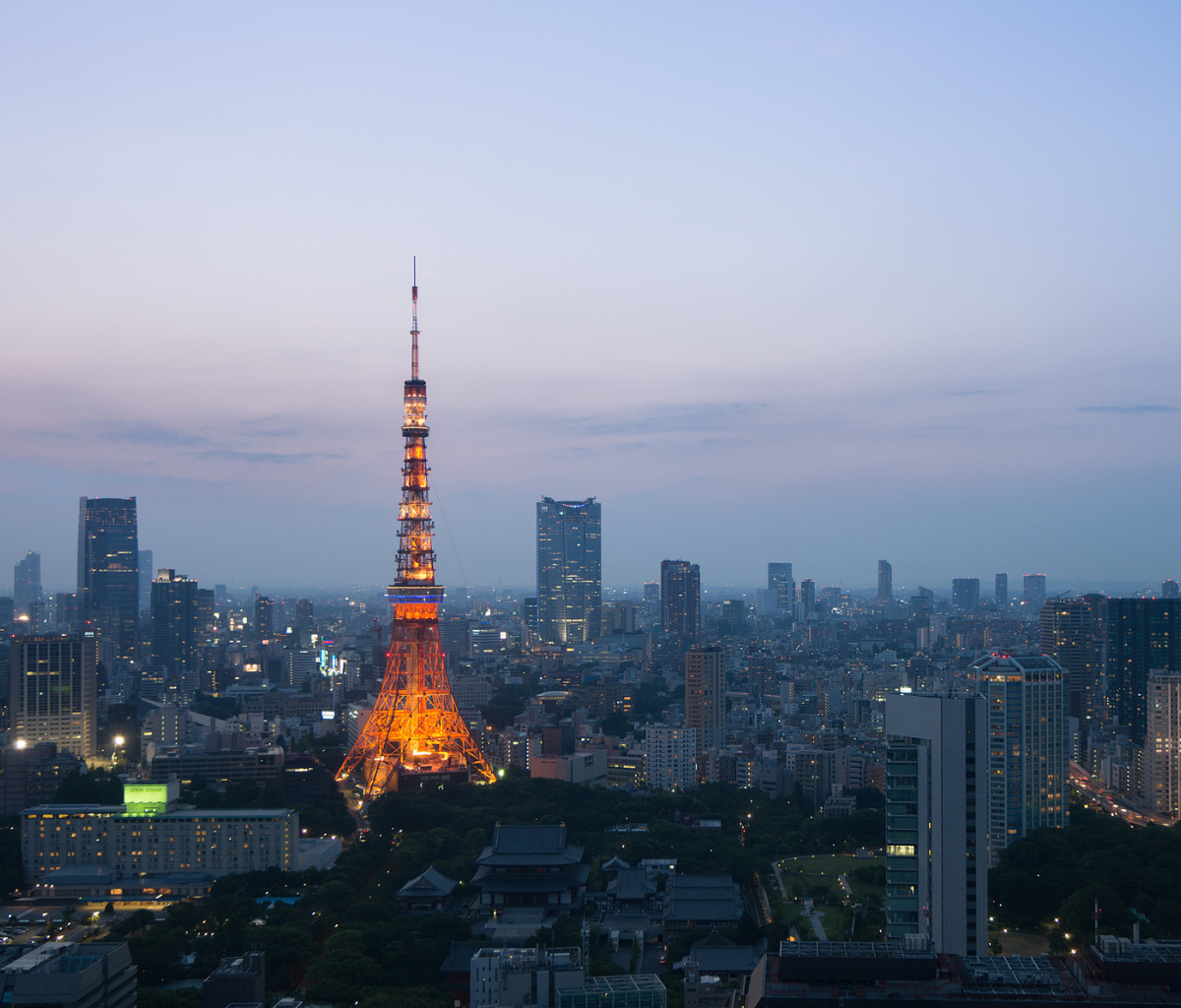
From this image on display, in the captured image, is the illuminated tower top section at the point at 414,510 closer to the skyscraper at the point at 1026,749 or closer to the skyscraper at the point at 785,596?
the skyscraper at the point at 1026,749

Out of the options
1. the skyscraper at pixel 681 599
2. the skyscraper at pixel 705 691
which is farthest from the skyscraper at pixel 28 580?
the skyscraper at pixel 705 691

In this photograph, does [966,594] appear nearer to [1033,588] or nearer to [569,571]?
[1033,588]

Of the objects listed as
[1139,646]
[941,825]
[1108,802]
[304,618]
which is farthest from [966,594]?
[941,825]

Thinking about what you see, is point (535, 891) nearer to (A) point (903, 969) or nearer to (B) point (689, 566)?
(A) point (903, 969)

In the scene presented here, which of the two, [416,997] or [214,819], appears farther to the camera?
[214,819]

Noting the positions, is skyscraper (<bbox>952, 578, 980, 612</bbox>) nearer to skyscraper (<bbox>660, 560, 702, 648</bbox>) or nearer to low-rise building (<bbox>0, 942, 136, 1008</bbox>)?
skyscraper (<bbox>660, 560, 702, 648</bbox>)

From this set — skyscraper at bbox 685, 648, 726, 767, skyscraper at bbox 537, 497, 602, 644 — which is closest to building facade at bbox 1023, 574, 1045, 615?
skyscraper at bbox 537, 497, 602, 644

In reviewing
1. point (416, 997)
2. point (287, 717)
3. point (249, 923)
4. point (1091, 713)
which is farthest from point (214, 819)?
point (1091, 713)
